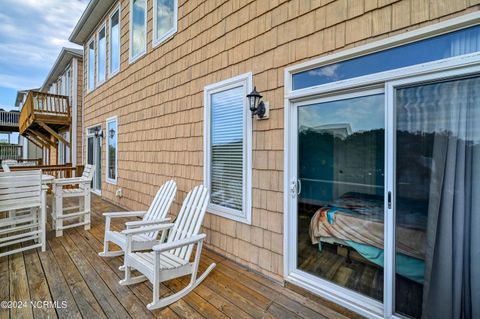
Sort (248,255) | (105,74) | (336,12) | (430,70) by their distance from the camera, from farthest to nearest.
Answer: (105,74) < (248,255) < (336,12) < (430,70)

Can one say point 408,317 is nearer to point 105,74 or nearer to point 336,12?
point 336,12

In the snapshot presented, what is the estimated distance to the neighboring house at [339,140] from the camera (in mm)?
1601

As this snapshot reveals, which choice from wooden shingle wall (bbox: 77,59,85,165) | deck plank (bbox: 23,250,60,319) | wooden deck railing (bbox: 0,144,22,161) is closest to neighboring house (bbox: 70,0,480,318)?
deck plank (bbox: 23,250,60,319)

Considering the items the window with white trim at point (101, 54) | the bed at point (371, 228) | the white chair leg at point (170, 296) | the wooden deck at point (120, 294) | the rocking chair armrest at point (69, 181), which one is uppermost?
the window with white trim at point (101, 54)

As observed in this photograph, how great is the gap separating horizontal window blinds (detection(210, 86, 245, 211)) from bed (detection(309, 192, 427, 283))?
1108 millimetres

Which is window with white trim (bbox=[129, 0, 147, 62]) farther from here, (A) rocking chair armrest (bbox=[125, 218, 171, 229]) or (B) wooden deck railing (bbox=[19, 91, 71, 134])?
(B) wooden deck railing (bbox=[19, 91, 71, 134])

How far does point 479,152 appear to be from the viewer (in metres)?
1.50

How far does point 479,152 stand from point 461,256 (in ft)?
2.25

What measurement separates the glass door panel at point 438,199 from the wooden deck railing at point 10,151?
852 inches

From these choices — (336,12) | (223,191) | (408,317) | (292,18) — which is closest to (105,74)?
(223,191)

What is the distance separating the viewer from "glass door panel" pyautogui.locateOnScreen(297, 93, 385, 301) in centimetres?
199

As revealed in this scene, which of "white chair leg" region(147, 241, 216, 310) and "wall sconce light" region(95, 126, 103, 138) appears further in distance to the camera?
"wall sconce light" region(95, 126, 103, 138)

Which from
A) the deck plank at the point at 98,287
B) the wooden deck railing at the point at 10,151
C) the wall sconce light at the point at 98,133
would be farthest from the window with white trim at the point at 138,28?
the wooden deck railing at the point at 10,151

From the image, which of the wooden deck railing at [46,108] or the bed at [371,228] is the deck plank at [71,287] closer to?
the bed at [371,228]
